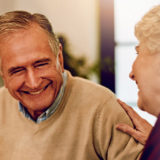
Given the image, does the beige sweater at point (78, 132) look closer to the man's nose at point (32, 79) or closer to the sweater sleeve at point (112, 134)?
the sweater sleeve at point (112, 134)

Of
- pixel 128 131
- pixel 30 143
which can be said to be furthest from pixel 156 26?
pixel 30 143

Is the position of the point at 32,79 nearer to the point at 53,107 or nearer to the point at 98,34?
the point at 53,107

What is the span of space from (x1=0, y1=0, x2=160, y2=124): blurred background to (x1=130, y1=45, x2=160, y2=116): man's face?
38 cm

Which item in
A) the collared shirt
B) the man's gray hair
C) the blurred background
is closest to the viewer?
the man's gray hair

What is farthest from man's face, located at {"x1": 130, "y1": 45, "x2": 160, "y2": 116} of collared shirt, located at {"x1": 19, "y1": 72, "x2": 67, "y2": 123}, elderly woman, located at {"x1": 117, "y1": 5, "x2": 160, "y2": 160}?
collared shirt, located at {"x1": 19, "y1": 72, "x2": 67, "y2": 123}

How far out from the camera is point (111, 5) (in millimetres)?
1454

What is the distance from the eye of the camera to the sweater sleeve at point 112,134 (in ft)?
4.02

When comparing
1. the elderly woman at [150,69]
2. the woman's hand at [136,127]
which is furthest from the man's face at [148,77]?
the woman's hand at [136,127]

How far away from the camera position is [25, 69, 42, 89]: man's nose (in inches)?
48.1

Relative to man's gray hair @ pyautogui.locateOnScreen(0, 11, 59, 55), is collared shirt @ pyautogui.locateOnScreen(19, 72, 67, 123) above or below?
below

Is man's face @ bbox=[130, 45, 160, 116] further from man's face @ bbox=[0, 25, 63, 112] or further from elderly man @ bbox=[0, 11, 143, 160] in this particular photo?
man's face @ bbox=[0, 25, 63, 112]

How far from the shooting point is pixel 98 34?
1.51m

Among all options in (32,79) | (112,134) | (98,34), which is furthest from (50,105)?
(98,34)

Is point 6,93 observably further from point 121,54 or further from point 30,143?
point 121,54
